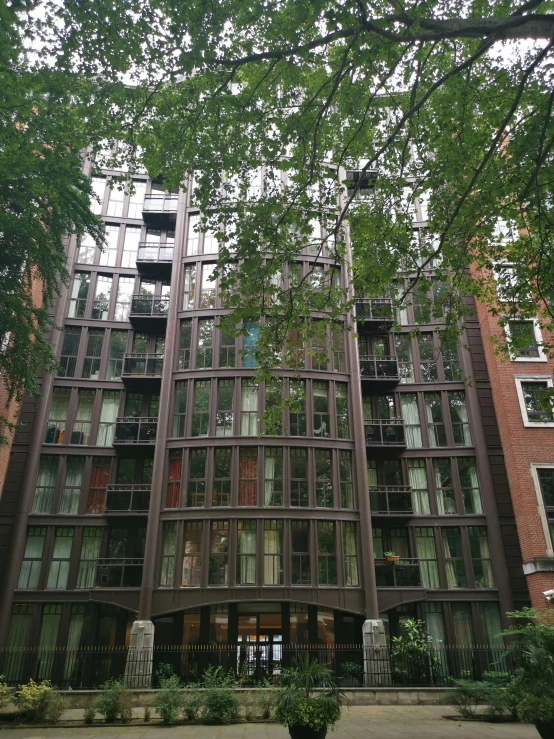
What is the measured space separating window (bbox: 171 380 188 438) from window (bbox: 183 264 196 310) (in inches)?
163

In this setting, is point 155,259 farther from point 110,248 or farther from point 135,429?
point 135,429

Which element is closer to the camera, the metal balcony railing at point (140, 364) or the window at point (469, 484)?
the window at point (469, 484)

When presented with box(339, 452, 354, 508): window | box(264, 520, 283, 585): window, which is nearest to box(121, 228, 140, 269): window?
box(339, 452, 354, 508): window

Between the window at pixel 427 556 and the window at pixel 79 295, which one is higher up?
the window at pixel 79 295

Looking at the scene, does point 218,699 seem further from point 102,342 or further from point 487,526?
point 102,342

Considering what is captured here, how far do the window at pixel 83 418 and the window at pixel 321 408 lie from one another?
11.3 meters

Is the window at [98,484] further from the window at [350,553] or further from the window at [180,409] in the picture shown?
the window at [350,553]

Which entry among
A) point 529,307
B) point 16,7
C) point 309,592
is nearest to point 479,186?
point 529,307

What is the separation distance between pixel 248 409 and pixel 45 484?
33.6 ft

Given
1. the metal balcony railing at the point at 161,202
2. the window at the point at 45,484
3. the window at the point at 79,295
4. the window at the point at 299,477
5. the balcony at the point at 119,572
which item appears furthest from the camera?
the metal balcony railing at the point at 161,202

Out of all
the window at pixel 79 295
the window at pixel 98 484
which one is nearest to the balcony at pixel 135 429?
the window at pixel 98 484

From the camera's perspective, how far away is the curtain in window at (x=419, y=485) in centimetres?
2519

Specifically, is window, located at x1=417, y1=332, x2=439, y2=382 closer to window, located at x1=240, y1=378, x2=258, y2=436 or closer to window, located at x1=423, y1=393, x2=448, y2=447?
window, located at x1=423, y1=393, x2=448, y2=447

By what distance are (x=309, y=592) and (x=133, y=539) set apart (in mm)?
8904
